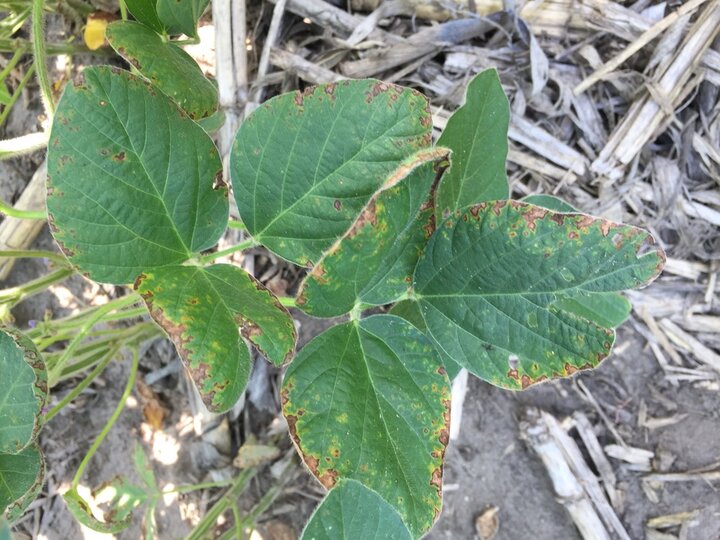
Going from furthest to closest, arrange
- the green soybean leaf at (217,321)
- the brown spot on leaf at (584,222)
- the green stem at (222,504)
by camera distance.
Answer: the green stem at (222,504) → the brown spot on leaf at (584,222) → the green soybean leaf at (217,321)

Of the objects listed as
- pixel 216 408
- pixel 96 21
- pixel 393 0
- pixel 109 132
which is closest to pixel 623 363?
pixel 393 0

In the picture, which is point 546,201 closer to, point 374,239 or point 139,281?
point 374,239

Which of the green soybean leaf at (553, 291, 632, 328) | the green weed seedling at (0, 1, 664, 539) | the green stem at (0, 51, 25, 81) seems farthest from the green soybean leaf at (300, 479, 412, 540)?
the green stem at (0, 51, 25, 81)

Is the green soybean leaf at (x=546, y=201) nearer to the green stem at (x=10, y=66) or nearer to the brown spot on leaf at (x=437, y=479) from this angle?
the brown spot on leaf at (x=437, y=479)

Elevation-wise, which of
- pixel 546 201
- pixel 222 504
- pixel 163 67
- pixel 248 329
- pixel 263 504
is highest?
pixel 163 67

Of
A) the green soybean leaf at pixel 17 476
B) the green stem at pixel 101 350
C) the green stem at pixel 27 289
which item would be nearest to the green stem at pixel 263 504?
the green stem at pixel 101 350

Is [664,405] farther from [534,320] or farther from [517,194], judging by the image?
[534,320]

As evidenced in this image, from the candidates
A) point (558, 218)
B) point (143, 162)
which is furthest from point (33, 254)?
point (558, 218)

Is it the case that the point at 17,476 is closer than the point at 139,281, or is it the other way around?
the point at 139,281
